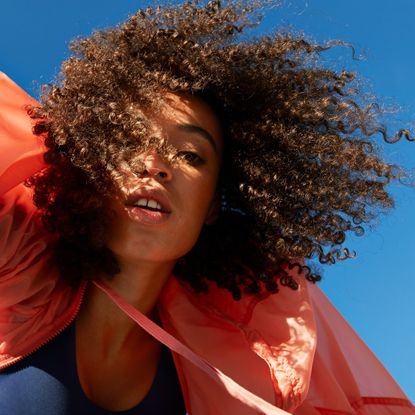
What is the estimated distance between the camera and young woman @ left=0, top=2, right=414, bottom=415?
8.98 ft

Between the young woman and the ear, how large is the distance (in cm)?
2

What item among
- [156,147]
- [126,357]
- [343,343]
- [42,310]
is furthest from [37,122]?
[343,343]

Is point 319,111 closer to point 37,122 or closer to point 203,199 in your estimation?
point 203,199

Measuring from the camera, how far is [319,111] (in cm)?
328

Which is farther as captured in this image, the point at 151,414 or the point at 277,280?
the point at 277,280

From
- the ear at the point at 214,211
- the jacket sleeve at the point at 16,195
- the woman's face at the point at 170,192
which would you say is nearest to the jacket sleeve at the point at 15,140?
the jacket sleeve at the point at 16,195

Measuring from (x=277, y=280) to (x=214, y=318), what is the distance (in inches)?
13.8

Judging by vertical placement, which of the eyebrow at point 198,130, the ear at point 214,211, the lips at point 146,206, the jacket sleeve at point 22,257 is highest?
the eyebrow at point 198,130

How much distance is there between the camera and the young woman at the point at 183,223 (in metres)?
2.74

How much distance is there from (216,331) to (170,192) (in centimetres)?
71

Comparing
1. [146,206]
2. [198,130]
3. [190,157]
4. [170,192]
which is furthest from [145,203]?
[198,130]

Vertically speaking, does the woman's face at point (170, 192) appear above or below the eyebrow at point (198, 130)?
below

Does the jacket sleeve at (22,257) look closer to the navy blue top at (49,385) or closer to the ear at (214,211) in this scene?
the navy blue top at (49,385)

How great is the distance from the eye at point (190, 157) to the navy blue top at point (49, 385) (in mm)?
819
